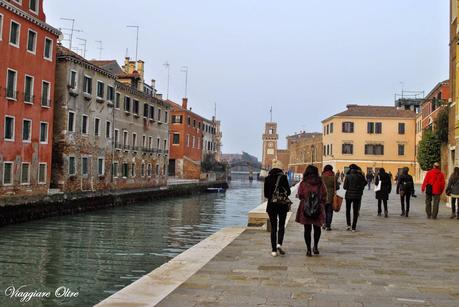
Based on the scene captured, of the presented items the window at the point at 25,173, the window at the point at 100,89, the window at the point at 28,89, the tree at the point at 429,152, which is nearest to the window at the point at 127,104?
the window at the point at 100,89

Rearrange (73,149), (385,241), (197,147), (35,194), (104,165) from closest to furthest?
(385,241), (35,194), (73,149), (104,165), (197,147)

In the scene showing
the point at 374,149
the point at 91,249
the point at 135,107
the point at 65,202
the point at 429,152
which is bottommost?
the point at 91,249

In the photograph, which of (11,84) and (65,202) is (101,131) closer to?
(65,202)

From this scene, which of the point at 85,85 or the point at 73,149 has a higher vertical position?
the point at 85,85

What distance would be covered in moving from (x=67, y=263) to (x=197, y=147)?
57.5m

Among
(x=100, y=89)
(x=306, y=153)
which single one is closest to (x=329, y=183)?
(x=100, y=89)

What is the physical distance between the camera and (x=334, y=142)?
66.1 metres

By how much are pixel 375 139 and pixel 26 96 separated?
4722 cm

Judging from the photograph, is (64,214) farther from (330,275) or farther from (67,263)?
(330,275)

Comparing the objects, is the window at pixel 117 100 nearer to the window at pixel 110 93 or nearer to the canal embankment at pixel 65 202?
the window at pixel 110 93

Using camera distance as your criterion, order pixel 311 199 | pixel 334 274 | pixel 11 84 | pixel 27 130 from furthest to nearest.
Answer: pixel 27 130 < pixel 11 84 < pixel 311 199 < pixel 334 274

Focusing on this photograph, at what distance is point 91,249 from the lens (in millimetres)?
16484

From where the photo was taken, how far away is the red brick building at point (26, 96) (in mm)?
26078

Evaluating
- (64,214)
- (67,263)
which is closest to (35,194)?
(64,214)
